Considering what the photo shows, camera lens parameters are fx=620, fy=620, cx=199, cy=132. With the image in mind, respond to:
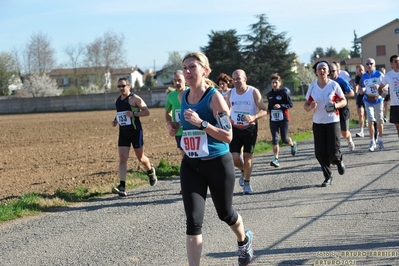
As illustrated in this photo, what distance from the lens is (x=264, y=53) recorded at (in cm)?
8494

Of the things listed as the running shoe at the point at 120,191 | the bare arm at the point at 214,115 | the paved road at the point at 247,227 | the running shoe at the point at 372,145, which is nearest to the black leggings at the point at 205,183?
the bare arm at the point at 214,115

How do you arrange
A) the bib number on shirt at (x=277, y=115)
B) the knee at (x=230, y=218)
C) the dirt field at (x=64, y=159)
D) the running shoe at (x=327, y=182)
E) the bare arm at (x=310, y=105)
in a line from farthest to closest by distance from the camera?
the bib number on shirt at (x=277, y=115)
the dirt field at (x=64, y=159)
the running shoe at (x=327, y=182)
the bare arm at (x=310, y=105)
the knee at (x=230, y=218)

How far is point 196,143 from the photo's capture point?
546cm

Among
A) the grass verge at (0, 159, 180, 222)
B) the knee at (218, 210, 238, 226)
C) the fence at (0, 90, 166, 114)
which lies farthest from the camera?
the fence at (0, 90, 166, 114)

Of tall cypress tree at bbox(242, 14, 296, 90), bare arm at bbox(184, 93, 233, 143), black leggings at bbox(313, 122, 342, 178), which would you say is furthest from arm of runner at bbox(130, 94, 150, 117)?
tall cypress tree at bbox(242, 14, 296, 90)

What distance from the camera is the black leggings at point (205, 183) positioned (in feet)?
17.7

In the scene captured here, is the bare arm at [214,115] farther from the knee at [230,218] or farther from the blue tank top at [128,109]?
the blue tank top at [128,109]

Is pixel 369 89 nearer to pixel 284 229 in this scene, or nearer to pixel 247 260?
pixel 284 229

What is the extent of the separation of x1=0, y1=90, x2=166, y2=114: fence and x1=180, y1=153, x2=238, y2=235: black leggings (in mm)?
62274

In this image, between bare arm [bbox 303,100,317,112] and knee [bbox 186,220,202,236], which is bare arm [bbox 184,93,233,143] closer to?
knee [bbox 186,220,202,236]

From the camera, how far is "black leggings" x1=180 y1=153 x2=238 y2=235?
17.7 feet

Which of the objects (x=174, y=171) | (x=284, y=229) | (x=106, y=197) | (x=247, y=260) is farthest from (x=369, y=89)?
(x=247, y=260)

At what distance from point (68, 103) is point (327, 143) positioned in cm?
6457

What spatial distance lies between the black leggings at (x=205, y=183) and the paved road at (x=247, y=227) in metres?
0.87
